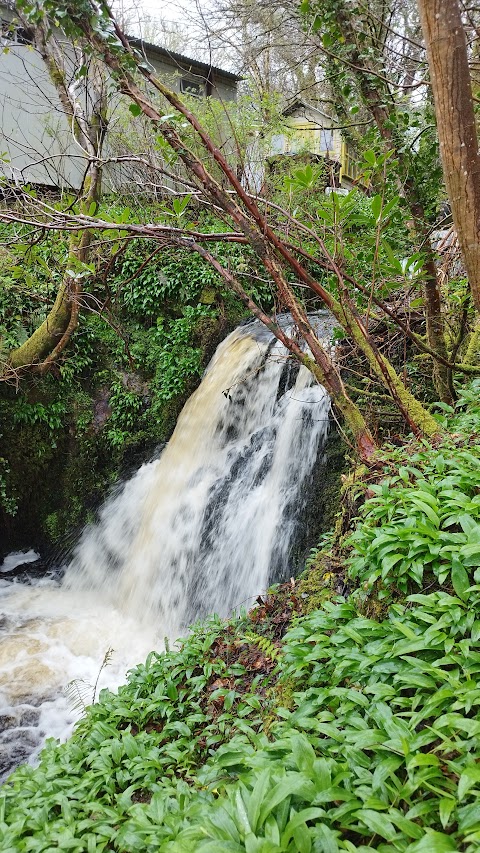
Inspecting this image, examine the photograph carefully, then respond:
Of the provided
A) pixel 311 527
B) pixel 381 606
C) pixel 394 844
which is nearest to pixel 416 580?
pixel 381 606

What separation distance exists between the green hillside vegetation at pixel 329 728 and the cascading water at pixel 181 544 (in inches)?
70.2

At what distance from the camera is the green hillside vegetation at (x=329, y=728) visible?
137 centimetres

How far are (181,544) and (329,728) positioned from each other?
4.39 metres

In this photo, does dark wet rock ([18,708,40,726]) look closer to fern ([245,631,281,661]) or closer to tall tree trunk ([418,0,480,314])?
fern ([245,631,281,661])

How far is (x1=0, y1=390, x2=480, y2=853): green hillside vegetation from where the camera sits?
1367 millimetres

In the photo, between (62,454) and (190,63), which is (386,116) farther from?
(190,63)

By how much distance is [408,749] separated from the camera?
1.47 m

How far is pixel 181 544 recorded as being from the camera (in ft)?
19.6

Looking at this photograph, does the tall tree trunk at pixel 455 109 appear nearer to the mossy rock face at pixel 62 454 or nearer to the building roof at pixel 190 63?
the mossy rock face at pixel 62 454

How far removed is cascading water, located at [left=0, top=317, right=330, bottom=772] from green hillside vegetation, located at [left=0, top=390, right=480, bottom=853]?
1.78 metres

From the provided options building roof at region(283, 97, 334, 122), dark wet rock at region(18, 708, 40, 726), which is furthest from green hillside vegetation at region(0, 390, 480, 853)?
building roof at region(283, 97, 334, 122)

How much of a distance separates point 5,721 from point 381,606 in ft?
13.0

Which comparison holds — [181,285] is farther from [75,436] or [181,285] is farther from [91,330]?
[75,436]

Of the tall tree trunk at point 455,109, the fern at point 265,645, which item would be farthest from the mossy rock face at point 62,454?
the tall tree trunk at point 455,109
